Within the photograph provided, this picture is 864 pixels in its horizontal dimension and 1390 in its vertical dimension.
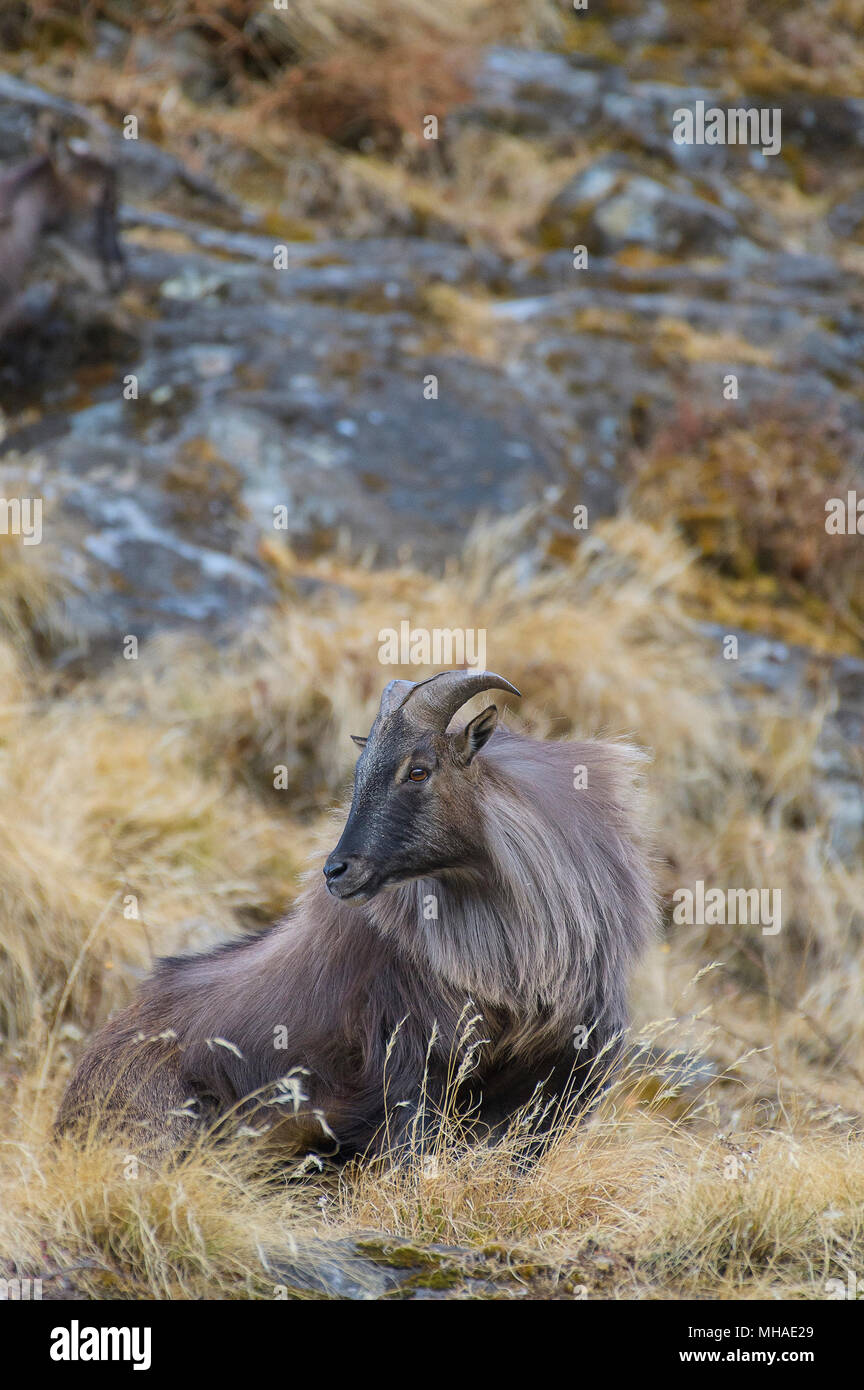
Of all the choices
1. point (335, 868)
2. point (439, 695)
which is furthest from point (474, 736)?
point (335, 868)

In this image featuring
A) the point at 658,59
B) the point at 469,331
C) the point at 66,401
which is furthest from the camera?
the point at 658,59

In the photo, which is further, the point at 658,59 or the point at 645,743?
the point at 658,59

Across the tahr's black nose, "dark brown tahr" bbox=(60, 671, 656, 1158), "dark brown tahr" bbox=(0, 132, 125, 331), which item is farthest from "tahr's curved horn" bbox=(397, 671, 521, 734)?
"dark brown tahr" bbox=(0, 132, 125, 331)

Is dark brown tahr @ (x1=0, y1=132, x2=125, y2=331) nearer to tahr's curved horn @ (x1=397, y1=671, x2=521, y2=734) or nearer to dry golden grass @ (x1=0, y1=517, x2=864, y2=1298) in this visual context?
dry golden grass @ (x1=0, y1=517, x2=864, y2=1298)

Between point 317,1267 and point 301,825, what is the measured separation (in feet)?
12.9

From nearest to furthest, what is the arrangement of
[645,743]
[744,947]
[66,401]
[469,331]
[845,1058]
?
1. [845,1058]
2. [744,947]
3. [645,743]
4. [66,401]
5. [469,331]

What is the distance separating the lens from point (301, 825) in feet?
25.8

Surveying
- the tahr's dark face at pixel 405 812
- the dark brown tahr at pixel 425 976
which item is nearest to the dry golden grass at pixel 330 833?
the dark brown tahr at pixel 425 976

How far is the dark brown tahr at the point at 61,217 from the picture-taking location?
9305 millimetres

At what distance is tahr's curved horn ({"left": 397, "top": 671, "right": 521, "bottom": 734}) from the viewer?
4.59 meters
